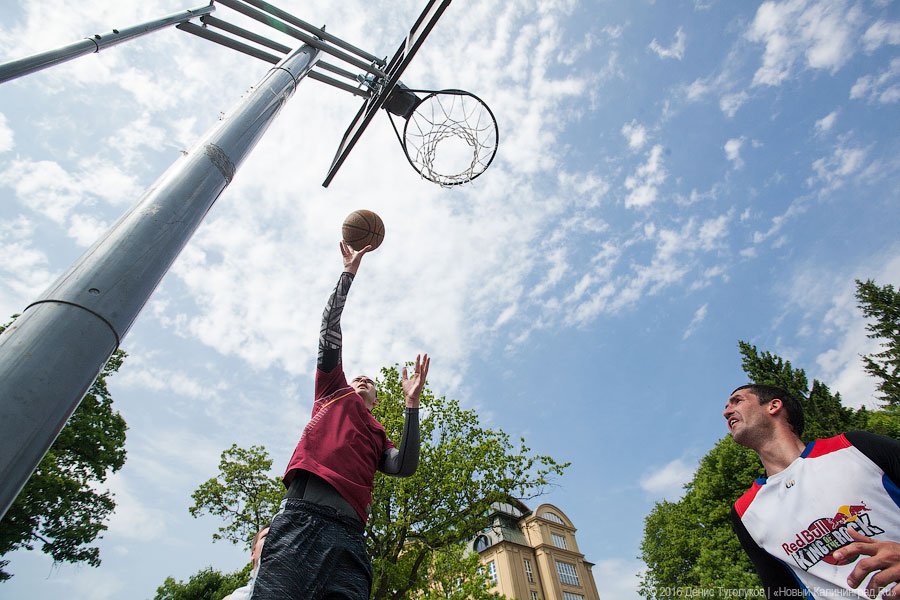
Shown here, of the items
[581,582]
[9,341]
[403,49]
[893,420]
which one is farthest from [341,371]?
[581,582]

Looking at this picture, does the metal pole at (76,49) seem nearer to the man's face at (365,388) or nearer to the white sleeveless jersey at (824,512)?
the man's face at (365,388)

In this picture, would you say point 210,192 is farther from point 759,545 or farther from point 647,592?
point 647,592

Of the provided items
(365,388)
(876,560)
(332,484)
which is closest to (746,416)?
(876,560)

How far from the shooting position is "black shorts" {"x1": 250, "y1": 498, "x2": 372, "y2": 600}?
6.89ft

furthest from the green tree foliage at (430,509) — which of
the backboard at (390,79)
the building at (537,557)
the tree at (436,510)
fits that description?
the building at (537,557)

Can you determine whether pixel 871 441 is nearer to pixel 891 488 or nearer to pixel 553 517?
pixel 891 488

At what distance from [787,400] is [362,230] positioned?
157 inches

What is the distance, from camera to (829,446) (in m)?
2.85

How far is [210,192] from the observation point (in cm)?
248

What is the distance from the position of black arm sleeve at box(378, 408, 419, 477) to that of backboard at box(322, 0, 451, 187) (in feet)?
13.2

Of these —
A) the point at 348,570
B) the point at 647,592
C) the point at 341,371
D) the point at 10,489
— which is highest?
the point at 647,592

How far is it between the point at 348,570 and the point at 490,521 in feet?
46.1

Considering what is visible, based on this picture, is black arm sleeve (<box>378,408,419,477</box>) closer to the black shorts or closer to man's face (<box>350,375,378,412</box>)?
man's face (<box>350,375,378,412</box>)

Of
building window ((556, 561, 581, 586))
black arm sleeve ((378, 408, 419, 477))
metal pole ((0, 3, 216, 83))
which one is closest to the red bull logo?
black arm sleeve ((378, 408, 419, 477))
